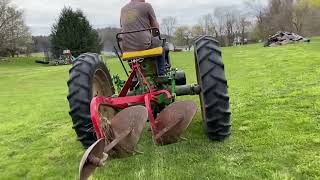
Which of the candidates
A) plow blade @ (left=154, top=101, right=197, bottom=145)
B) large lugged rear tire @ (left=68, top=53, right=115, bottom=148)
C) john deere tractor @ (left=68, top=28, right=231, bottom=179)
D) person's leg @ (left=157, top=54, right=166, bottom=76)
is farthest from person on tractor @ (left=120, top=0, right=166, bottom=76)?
plow blade @ (left=154, top=101, right=197, bottom=145)

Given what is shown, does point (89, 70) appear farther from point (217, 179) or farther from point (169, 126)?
point (217, 179)

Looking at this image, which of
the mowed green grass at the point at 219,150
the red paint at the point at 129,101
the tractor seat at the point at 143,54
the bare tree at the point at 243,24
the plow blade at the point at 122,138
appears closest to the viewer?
the plow blade at the point at 122,138

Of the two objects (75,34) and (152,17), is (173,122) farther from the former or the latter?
(75,34)

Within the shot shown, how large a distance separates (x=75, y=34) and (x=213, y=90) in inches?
2056

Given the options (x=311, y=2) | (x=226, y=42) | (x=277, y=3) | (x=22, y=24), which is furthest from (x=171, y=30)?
(x=22, y=24)

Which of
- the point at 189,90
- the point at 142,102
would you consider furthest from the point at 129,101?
the point at 189,90

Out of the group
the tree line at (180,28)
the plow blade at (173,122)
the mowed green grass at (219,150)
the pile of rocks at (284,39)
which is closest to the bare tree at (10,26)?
the tree line at (180,28)

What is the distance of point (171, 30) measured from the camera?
99438 millimetres

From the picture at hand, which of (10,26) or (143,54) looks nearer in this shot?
(143,54)

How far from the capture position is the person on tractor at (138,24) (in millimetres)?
6055

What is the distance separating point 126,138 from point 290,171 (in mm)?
1688

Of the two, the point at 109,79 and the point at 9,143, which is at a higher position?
the point at 109,79

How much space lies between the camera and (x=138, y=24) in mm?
6156

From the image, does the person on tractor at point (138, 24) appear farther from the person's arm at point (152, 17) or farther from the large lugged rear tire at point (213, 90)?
the large lugged rear tire at point (213, 90)
